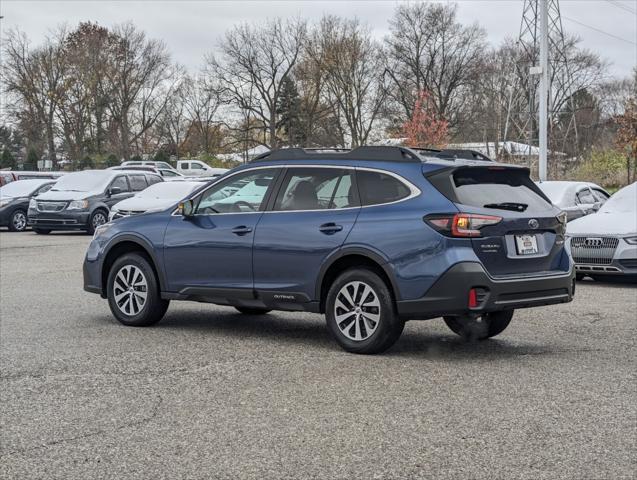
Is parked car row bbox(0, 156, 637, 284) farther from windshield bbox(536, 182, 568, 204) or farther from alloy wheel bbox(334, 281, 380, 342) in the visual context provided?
alloy wheel bbox(334, 281, 380, 342)

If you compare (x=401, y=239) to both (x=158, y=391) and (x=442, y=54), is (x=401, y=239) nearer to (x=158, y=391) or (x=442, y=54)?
(x=158, y=391)

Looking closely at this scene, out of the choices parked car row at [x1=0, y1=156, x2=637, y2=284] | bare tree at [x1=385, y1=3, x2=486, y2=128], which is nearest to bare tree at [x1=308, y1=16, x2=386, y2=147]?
bare tree at [x1=385, y1=3, x2=486, y2=128]

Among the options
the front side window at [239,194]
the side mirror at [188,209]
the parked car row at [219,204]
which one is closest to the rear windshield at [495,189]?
the parked car row at [219,204]

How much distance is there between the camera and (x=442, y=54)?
71188 mm

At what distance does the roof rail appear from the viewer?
27.2 ft

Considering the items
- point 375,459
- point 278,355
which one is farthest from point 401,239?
point 375,459

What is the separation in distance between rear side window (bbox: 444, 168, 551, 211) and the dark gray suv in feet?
63.4

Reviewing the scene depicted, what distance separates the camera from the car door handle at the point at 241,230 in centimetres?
884

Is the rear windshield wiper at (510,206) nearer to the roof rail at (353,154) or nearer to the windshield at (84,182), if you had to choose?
the roof rail at (353,154)

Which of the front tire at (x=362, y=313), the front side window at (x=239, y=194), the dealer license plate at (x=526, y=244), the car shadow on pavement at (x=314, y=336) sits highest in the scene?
the front side window at (x=239, y=194)

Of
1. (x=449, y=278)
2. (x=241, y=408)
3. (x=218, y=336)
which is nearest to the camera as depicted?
(x=241, y=408)

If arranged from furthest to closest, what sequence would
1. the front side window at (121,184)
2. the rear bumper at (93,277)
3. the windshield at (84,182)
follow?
1. the front side window at (121,184)
2. the windshield at (84,182)
3. the rear bumper at (93,277)

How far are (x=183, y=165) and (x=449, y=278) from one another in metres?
60.8

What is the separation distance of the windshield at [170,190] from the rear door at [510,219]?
15.5 meters
